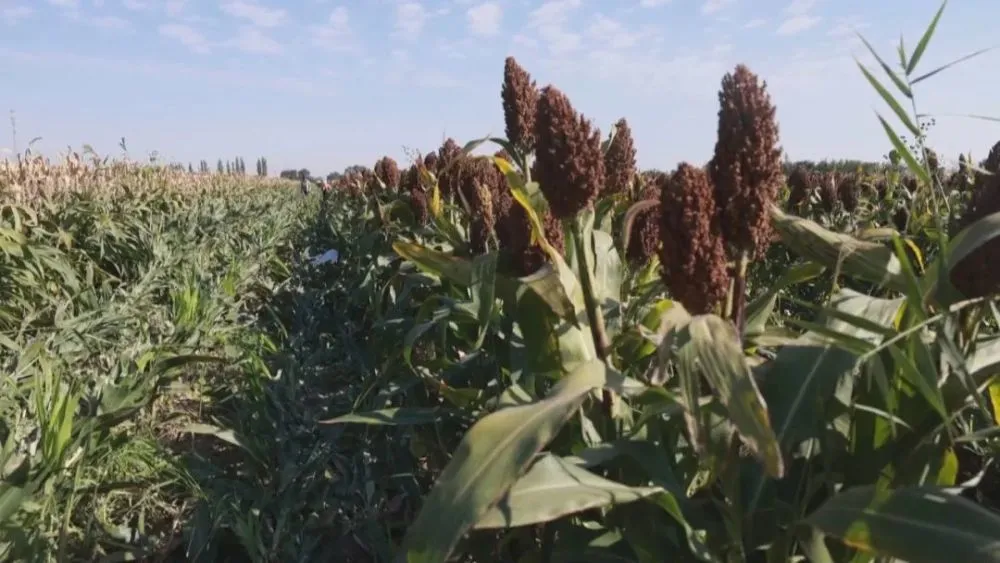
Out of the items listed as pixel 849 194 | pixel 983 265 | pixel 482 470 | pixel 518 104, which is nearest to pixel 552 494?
pixel 482 470

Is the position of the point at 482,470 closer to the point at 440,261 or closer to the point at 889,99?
the point at 440,261

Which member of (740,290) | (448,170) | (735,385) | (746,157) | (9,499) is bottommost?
(9,499)

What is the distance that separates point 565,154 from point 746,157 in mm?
370

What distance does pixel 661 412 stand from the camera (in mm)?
1436

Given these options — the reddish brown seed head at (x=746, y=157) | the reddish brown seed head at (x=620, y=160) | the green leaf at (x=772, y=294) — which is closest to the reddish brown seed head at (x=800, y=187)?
the reddish brown seed head at (x=620, y=160)

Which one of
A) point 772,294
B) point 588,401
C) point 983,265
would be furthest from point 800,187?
point 983,265

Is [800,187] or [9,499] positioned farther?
[800,187]

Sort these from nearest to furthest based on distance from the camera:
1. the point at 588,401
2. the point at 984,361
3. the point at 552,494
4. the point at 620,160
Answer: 1. the point at 552,494
2. the point at 984,361
3. the point at 588,401
4. the point at 620,160

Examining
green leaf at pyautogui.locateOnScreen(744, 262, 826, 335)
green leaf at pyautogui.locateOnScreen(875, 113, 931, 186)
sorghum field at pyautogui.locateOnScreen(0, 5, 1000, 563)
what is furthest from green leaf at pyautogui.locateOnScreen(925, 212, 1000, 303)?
green leaf at pyautogui.locateOnScreen(744, 262, 826, 335)

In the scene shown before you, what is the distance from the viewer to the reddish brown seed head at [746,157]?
47.2 inches

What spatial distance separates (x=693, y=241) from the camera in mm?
1234

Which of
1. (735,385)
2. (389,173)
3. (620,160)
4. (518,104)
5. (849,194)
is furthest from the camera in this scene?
(389,173)

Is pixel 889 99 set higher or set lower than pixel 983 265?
higher

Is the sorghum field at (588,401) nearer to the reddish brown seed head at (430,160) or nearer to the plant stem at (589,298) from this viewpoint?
the plant stem at (589,298)
